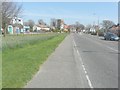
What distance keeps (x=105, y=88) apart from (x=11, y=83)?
2.83 metres

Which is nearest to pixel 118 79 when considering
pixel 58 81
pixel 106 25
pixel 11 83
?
pixel 58 81

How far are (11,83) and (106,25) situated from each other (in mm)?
172746

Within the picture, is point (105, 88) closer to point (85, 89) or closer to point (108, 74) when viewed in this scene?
point (85, 89)

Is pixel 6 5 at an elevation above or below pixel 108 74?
above

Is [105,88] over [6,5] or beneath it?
beneath

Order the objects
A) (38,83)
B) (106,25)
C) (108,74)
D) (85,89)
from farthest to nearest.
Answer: (106,25) < (108,74) < (38,83) < (85,89)

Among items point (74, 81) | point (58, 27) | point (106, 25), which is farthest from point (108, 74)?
point (58, 27)

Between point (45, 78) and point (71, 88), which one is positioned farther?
point (45, 78)

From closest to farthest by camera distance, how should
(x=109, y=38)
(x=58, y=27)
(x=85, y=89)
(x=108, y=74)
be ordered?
1. (x=85, y=89)
2. (x=108, y=74)
3. (x=109, y=38)
4. (x=58, y=27)

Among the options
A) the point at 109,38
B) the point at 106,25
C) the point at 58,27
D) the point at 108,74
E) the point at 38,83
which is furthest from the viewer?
the point at 58,27

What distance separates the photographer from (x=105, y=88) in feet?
30.8

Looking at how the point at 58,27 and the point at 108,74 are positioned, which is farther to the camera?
the point at 58,27

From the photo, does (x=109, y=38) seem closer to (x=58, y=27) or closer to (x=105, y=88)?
(x=105, y=88)

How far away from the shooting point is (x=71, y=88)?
9250 mm
